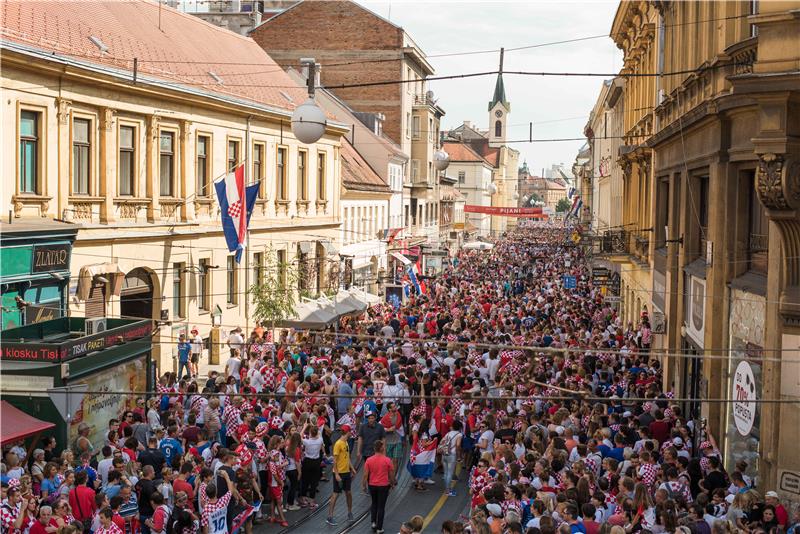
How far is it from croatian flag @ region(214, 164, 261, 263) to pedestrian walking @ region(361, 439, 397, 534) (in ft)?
40.3

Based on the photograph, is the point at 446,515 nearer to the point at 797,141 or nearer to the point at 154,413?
the point at 154,413

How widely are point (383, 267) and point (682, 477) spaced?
43184mm

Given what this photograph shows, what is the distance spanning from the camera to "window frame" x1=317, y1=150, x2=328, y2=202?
41.6 meters

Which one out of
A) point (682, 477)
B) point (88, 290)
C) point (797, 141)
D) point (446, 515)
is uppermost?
point (797, 141)

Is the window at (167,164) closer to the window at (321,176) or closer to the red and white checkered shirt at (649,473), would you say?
the window at (321,176)

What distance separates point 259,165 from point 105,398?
1966 centimetres

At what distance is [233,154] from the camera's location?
109 ft

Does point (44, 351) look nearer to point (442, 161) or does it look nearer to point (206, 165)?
point (206, 165)

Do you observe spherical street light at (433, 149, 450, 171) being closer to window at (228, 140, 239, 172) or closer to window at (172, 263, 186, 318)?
window at (228, 140, 239, 172)

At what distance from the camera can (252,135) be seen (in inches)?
1348

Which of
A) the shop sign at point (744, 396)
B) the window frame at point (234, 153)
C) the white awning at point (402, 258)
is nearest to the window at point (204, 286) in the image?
the window frame at point (234, 153)

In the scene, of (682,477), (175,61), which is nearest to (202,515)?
(682,477)

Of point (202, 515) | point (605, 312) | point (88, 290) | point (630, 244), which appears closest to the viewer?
point (202, 515)

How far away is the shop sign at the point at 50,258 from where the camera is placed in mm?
21234
